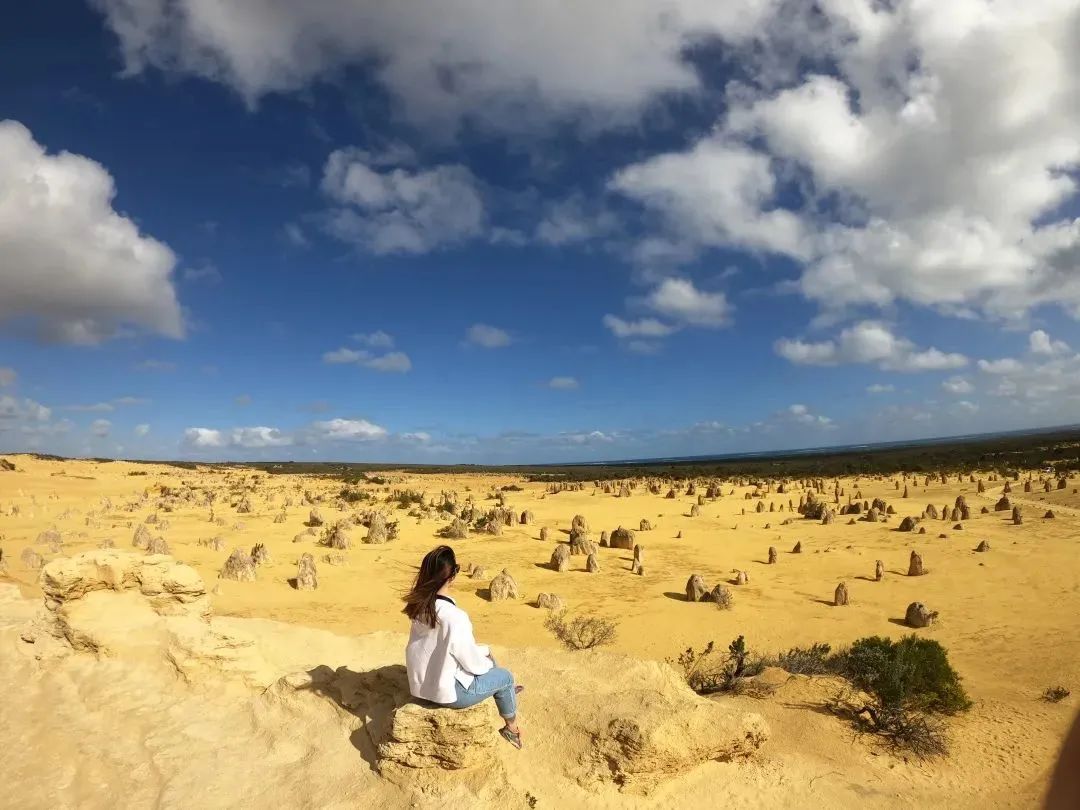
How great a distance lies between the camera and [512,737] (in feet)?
15.1


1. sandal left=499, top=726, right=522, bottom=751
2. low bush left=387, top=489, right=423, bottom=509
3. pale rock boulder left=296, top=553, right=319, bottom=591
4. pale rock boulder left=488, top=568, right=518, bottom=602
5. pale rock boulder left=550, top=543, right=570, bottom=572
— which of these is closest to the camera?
sandal left=499, top=726, right=522, bottom=751

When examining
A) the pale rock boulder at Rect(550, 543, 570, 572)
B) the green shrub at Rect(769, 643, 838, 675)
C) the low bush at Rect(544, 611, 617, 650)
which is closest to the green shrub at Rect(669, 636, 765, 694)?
the green shrub at Rect(769, 643, 838, 675)

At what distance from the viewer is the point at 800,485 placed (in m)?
34.6

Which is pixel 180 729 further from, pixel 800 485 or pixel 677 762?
pixel 800 485

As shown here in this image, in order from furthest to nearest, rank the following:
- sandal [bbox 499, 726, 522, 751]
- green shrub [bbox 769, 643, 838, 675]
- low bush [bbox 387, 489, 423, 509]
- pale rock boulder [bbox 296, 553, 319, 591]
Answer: low bush [bbox 387, 489, 423, 509]
pale rock boulder [bbox 296, 553, 319, 591]
green shrub [bbox 769, 643, 838, 675]
sandal [bbox 499, 726, 522, 751]

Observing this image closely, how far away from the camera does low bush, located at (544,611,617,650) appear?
8.85 meters

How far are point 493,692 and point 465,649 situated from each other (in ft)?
1.42

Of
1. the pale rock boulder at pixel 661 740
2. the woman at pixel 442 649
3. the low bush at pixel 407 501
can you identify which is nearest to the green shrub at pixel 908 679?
the pale rock boulder at pixel 661 740

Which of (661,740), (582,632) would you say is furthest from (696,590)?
(661,740)

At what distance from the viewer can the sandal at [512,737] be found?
15.0 ft

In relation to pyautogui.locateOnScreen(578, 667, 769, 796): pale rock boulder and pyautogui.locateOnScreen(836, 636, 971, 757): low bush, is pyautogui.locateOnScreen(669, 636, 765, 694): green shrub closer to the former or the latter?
pyautogui.locateOnScreen(836, 636, 971, 757): low bush

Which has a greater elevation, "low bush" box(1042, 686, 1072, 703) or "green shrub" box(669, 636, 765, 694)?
"green shrub" box(669, 636, 765, 694)

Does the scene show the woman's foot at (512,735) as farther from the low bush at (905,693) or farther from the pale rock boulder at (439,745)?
the low bush at (905,693)

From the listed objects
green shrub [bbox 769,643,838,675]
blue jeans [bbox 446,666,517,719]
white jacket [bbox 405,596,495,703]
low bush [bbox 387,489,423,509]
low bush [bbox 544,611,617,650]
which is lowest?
low bush [bbox 544,611,617,650]
